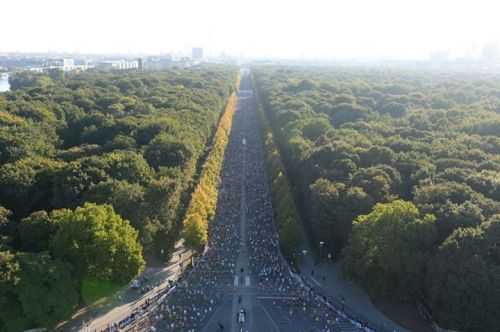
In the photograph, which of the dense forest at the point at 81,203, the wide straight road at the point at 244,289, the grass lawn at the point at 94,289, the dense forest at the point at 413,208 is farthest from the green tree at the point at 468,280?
the grass lawn at the point at 94,289

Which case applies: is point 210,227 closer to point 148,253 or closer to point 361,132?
point 148,253

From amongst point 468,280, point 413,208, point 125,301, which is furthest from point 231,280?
point 468,280

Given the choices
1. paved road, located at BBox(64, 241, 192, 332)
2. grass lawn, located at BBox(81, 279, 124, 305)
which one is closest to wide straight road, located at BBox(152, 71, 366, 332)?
paved road, located at BBox(64, 241, 192, 332)

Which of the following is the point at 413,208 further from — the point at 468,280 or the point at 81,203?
the point at 81,203

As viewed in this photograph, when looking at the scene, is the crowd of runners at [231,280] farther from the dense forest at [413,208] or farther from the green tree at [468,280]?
the green tree at [468,280]

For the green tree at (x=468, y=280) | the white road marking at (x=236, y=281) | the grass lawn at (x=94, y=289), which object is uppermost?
the green tree at (x=468, y=280)

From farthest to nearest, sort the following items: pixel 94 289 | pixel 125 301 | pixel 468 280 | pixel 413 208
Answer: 1. pixel 125 301
2. pixel 413 208
3. pixel 94 289
4. pixel 468 280
